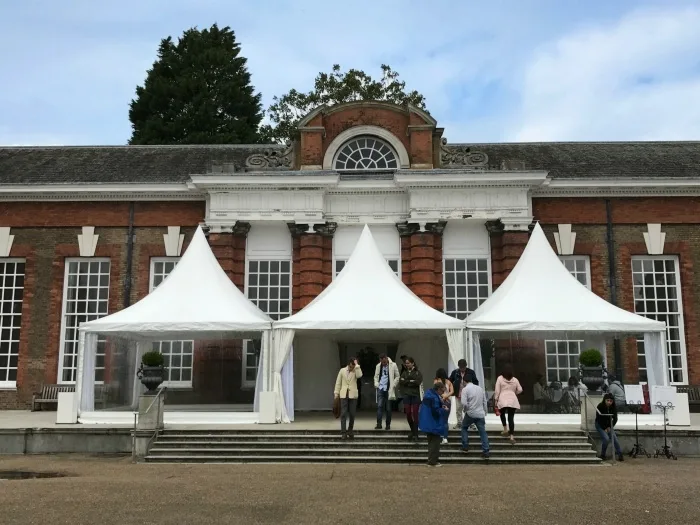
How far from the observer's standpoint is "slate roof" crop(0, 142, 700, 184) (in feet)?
64.2

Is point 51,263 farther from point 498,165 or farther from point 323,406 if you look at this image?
point 498,165

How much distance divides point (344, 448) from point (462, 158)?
9.86 metres

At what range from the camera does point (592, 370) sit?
13961 millimetres

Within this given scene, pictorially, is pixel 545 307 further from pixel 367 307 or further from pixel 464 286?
pixel 464 286

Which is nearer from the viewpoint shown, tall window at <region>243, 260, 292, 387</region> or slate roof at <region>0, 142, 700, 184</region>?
tall window at <region>243, 260, 292, 387</region>

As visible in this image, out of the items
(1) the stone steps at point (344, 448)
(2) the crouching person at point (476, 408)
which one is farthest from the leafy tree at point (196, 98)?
(2) the crouching person at point (476, 408)

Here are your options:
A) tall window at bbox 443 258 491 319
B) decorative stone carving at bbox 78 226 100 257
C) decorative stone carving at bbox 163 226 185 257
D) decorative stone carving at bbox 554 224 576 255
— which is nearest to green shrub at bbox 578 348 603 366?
tall window at bbox 443 258 491 319

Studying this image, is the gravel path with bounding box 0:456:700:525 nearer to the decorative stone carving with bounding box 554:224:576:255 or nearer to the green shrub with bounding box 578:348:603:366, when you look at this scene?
the green shrub with bounding box 578:348:603:366

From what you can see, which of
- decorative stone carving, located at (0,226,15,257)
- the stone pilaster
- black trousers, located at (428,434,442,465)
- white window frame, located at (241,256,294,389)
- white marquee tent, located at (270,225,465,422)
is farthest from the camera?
→ decorative stone carving, located at (0,226,15,257)

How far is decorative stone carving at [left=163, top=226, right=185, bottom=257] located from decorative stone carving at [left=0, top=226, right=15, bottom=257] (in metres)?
4.49

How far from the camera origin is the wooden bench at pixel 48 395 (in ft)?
57.8

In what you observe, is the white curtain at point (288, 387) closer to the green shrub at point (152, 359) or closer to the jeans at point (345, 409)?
the jeans at point (345, 409)

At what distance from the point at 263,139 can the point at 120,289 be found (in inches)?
650

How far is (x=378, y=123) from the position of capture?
1873cm
